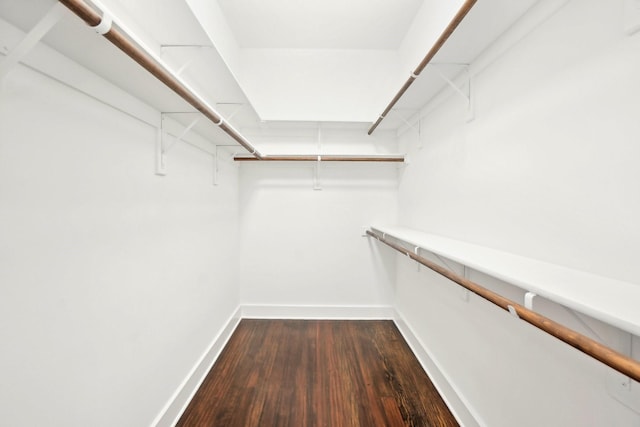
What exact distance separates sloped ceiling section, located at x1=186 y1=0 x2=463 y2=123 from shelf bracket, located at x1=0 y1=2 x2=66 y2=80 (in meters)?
1.62

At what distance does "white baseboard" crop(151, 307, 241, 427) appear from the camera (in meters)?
1.41

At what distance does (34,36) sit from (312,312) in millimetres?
2729

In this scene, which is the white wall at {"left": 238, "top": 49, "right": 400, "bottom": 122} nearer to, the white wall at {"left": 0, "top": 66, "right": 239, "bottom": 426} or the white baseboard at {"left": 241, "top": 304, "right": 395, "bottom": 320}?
the white wall at {"left": 0, "top": 66, "right": 239, "bottom": 426}

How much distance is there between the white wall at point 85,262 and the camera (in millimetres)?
715

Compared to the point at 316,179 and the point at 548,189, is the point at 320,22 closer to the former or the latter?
the point at 316,179

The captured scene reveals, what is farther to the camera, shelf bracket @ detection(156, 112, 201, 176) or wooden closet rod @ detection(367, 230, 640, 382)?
shelf bracket @ detection(156, 112, 201, 176)

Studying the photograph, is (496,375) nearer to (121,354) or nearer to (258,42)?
(121,354)

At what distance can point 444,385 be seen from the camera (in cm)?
168

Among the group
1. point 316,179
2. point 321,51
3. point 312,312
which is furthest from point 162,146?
point 312,312

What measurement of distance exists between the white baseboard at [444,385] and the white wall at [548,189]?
49 millimetres

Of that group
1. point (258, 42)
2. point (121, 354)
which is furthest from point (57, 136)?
point (258, 42)

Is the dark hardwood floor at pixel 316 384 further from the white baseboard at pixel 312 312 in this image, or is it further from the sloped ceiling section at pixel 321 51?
the sloped ceiling section at pixel 321 51

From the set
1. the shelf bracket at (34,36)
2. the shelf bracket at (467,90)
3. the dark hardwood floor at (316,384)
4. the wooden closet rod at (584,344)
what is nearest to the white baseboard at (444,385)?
the dark hardwood floor at (316,384)

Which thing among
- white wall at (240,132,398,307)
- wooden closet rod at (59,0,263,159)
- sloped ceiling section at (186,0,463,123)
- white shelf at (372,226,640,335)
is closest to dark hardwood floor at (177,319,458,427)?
white wall at (240,132,398,307)
